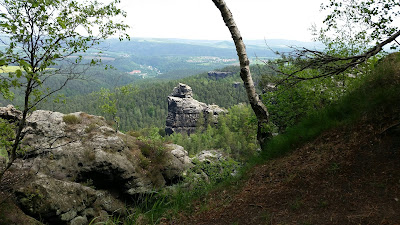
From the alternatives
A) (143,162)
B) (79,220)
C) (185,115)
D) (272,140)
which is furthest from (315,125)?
(185,115)

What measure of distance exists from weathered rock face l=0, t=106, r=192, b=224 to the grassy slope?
268 inches

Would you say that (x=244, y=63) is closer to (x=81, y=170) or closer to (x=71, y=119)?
(x=81, y=170)

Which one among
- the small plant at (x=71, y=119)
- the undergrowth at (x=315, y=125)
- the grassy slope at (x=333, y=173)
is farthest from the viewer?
the small plant at (x=71, y=119)

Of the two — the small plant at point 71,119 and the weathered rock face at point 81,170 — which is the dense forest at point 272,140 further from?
the small plant at point 71,119

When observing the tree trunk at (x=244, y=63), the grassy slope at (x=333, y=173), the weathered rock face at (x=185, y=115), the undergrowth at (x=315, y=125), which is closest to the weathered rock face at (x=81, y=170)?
the undergrowth at (x=315, y=125)

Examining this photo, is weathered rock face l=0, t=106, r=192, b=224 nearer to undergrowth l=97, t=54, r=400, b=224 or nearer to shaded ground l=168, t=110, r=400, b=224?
undergrowth l=97, t=54, r=400, b=224

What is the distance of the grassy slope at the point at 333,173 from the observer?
440 centimetres

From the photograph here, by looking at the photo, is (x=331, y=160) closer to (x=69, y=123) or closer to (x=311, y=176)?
(x=311, y=176)

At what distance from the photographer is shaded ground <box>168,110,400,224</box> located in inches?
169

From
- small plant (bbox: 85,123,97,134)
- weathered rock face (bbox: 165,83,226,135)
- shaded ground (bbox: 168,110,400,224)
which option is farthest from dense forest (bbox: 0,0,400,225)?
weathered rock face (bbox: 165,83,226,135)

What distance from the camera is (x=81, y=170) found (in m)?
13.4

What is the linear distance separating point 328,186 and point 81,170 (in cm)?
1223

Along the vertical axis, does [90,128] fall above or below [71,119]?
below

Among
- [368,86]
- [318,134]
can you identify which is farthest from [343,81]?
[318,134]
